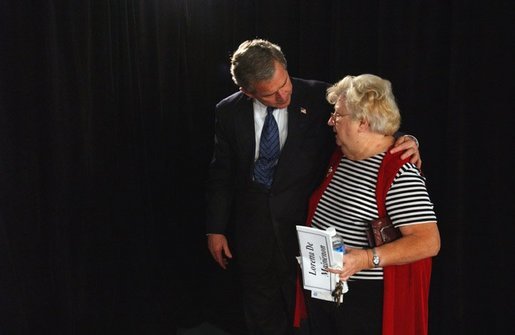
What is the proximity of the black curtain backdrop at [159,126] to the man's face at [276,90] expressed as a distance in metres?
0.57

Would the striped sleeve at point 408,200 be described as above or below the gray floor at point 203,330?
above

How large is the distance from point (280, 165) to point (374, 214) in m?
0.61

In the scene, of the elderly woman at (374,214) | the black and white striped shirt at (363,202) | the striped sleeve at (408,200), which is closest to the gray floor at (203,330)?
the elderly woman at (374,214)

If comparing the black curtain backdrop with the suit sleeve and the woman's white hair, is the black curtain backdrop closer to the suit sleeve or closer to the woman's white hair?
the suit sleeve

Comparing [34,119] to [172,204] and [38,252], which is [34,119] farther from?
[172,204]

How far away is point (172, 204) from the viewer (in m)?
3.29

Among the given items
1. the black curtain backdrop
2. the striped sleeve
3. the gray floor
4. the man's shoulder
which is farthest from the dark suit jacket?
the gray floor

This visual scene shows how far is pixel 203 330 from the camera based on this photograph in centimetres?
342

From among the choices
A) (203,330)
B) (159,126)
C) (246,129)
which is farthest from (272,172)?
(203,330)

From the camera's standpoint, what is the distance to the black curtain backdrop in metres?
2.23

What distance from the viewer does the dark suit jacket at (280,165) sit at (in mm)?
2381

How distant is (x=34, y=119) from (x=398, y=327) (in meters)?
1.58

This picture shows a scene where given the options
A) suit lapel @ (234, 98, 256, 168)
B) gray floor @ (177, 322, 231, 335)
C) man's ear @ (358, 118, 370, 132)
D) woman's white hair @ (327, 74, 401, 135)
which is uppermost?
woman's white hair @ (327, 74, 401, 135)

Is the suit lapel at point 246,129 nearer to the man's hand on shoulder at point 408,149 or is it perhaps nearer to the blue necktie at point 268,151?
the blue necktie at point 268,151
